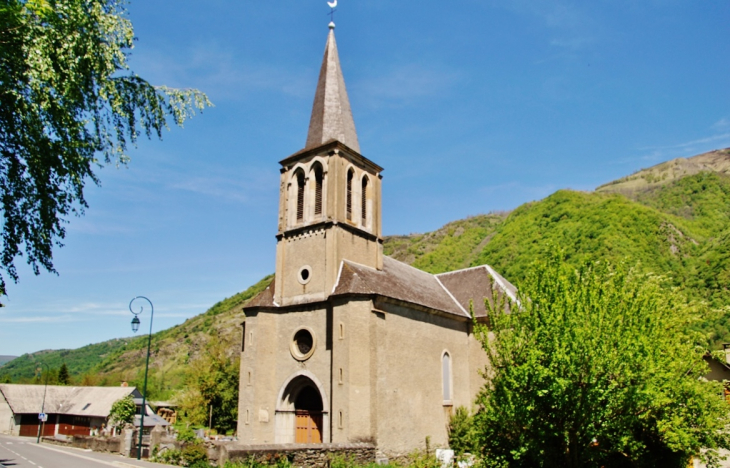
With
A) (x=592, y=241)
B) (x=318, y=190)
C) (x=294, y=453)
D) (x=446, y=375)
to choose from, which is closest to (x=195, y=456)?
(x=294, y=453)

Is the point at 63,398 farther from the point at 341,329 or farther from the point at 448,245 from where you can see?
the point at 448,245

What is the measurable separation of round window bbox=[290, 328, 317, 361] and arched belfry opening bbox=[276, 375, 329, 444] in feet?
3.22

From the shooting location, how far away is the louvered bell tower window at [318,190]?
89.9ft

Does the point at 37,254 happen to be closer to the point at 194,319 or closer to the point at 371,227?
the point at 371,227

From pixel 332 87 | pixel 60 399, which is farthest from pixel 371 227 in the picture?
pixel 60 399

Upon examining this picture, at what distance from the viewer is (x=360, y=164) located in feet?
94.3

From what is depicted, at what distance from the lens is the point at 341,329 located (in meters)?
23.4

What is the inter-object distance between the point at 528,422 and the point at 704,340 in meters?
7.74

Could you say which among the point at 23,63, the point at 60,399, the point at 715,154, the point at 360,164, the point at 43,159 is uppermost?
the point at 715,154

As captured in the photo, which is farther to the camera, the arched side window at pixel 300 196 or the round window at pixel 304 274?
the arched side window at pixel 300 196

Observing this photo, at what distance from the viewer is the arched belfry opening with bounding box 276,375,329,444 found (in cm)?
2506

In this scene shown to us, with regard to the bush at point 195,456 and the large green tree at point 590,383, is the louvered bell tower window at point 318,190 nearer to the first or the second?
the bush at point 195,456

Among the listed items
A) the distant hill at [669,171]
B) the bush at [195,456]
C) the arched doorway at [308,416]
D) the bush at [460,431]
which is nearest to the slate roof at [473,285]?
the bush at [460,431]

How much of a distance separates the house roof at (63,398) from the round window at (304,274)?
38.8 m
